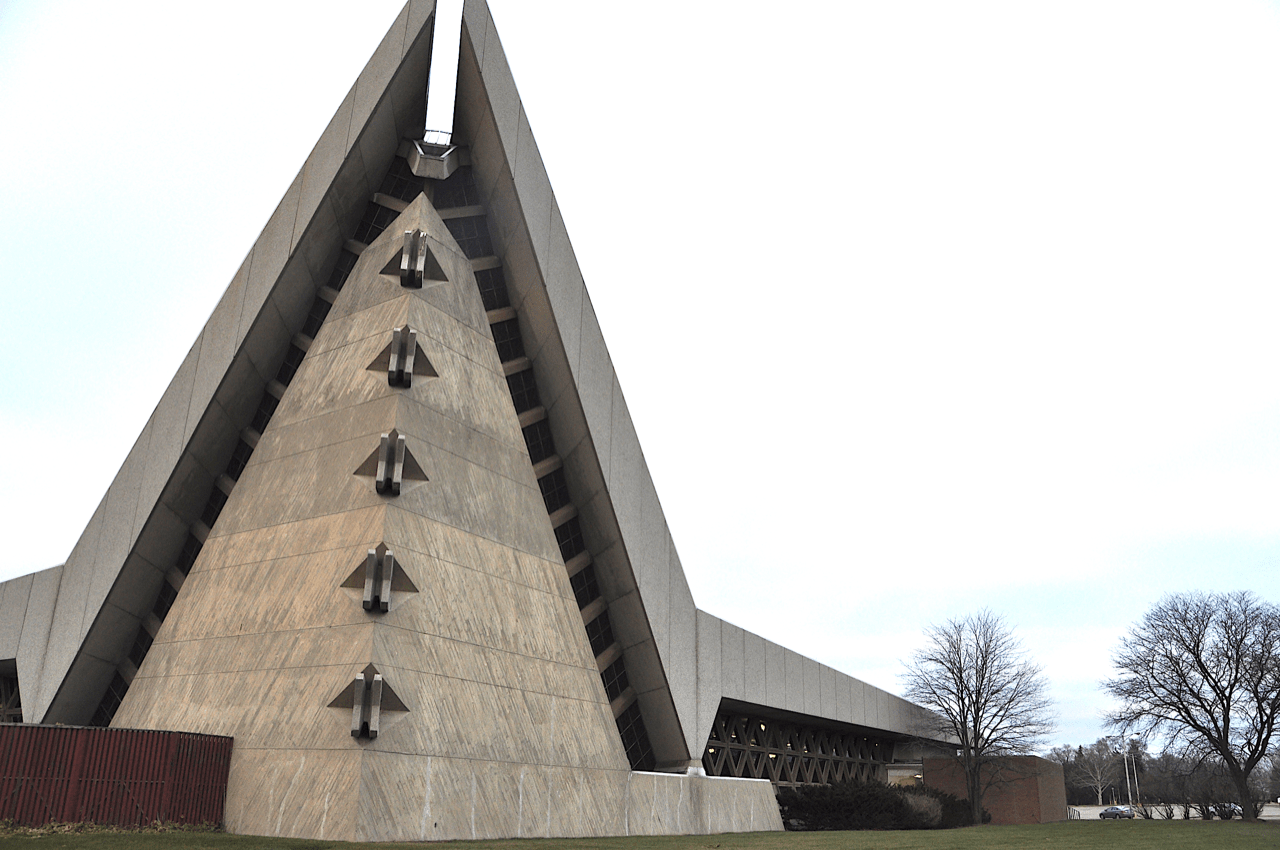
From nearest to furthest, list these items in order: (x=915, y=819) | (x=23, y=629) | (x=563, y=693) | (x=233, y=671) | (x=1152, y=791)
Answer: (x=233, y=671)
(x=563, y=693)
(x=23, y=629)
(x=915, y=819)
(x=1152, y=791)

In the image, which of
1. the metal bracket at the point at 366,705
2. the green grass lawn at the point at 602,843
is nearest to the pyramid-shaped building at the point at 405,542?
the metal bracket at the point at 366,705

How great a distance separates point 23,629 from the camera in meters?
27.2

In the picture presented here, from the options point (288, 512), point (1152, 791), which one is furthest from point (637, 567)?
point (1152, 791)

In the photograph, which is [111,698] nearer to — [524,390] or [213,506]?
[213,506]

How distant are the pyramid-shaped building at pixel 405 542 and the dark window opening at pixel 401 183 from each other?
0.07 m

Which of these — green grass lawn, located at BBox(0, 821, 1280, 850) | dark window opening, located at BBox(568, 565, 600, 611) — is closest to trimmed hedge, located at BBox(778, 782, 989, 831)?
green grass lawn, located at BBox(0, 821, 1280, 850)

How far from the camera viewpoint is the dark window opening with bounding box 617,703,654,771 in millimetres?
26094

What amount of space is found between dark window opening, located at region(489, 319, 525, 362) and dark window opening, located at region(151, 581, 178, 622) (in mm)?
10234

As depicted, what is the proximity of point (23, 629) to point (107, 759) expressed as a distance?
13271 millimetres

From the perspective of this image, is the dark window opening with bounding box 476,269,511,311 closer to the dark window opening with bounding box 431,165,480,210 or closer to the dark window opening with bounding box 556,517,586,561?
the dark window opening with bounding box 431,165,480,210

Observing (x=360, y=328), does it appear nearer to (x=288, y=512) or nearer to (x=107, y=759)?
(x=288, y=512)

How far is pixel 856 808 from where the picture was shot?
34656 mm

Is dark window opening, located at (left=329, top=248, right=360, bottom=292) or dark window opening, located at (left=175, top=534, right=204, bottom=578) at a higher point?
dark window opening, located at (left=329, top=248, right=360, bottom=292)

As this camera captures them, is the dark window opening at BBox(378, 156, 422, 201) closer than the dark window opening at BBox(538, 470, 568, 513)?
Yes
